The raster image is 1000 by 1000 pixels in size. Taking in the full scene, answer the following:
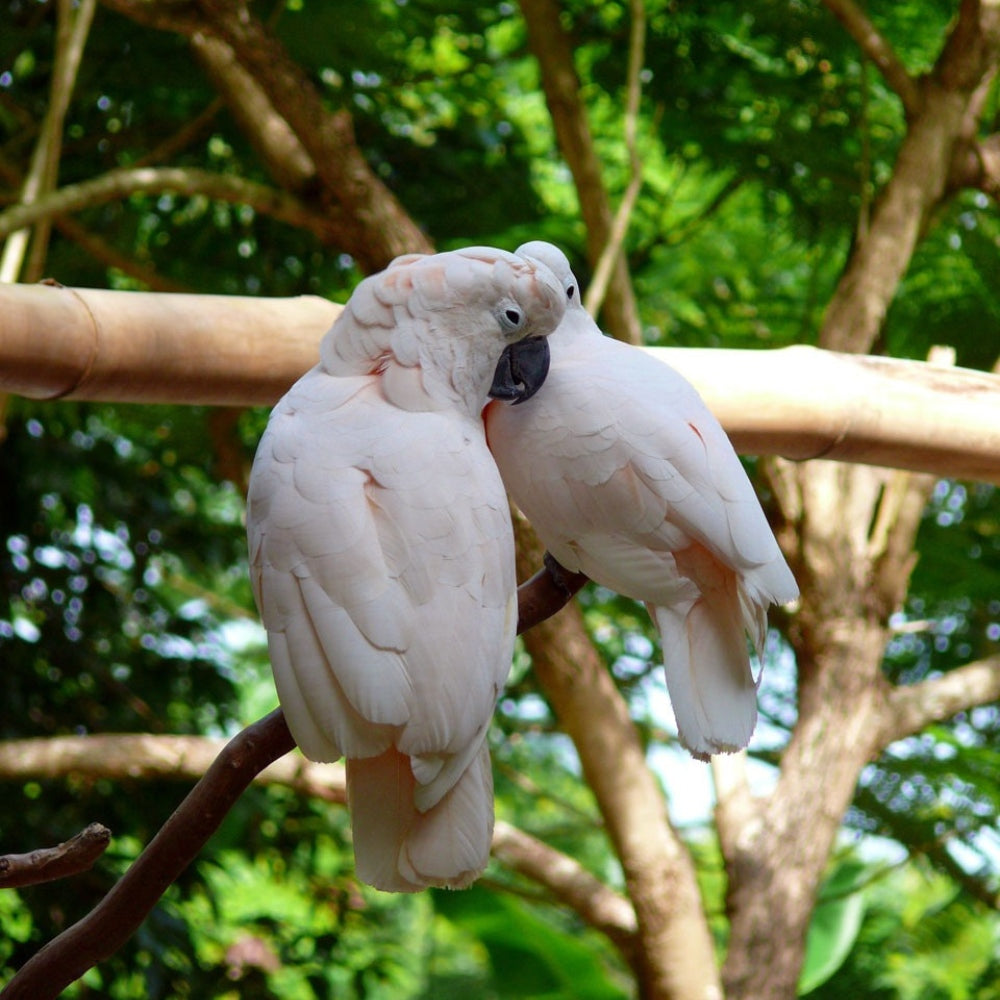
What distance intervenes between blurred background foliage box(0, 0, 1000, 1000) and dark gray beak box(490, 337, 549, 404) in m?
1.17

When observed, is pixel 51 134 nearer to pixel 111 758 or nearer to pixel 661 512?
pixel 111 758

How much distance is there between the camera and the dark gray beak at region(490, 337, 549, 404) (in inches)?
25.2

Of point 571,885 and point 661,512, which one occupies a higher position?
point 661,512

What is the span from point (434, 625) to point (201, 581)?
2.05m

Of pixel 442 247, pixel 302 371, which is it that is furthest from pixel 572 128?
pixel 302 371

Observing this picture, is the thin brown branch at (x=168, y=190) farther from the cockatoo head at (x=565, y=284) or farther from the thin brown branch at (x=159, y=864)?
the thin brown branch at (x=159, y=864)

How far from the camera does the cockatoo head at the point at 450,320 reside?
60 centimetres

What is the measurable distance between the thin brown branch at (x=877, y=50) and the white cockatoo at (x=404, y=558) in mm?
1173

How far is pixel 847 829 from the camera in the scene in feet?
6.43

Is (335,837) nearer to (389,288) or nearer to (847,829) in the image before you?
(847,829)

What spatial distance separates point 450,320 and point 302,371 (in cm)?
43

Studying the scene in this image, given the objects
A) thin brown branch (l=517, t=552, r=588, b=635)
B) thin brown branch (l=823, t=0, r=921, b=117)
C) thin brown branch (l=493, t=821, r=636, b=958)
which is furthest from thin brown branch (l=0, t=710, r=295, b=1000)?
thin brown branch (l=823, t=0, r=921, b=117)

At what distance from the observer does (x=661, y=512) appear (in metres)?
0.63

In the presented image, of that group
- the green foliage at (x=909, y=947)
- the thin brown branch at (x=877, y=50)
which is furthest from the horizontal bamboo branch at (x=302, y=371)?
the green foliage at (x=909, y=947)
